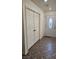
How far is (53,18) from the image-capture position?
7867mm

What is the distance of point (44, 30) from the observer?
321 inches
